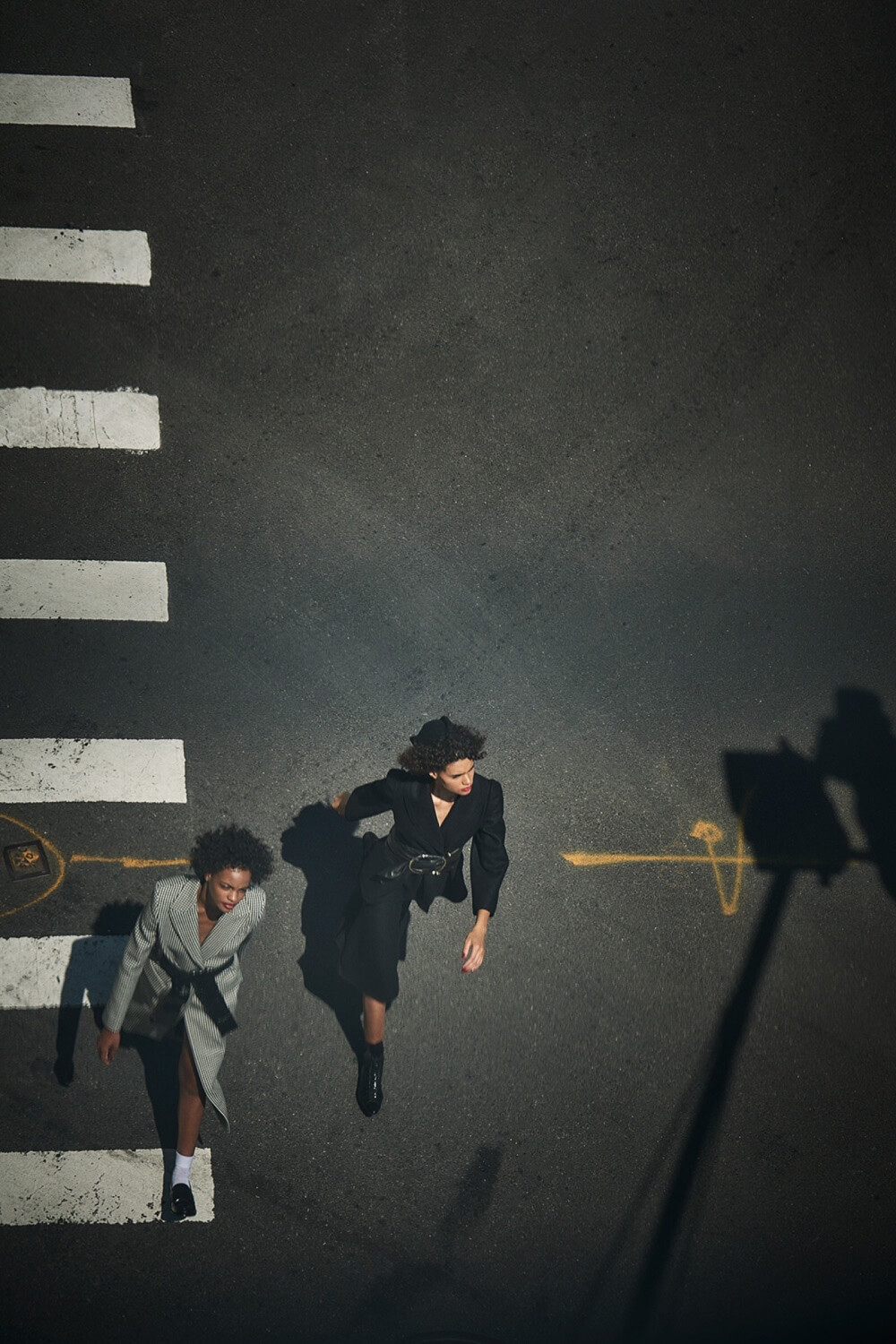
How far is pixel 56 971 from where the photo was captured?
20.8 feet

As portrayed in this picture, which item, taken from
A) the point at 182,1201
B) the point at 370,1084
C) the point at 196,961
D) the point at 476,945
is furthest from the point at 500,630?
the point at 182,1201

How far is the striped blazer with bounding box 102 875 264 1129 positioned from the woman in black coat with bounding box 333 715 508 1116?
2.53ft

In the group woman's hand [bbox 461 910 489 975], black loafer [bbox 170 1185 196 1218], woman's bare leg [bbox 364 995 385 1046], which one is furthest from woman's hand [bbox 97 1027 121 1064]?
woman's hand [bbox 461 910 489 975]

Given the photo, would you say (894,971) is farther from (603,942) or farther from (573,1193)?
(573,1193)

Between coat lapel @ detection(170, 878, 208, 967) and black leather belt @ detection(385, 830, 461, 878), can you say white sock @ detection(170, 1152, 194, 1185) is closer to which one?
coat lapel @ detection(170, 878, 208, 967)

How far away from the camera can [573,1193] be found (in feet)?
21.2

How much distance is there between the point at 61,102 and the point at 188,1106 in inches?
300

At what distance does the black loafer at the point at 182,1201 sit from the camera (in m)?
5.96

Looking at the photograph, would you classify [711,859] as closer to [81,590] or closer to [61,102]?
[81,590]

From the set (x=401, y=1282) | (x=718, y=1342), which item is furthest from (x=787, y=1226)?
(x=401, y=1282)

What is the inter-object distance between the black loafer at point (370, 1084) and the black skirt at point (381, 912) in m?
0.56

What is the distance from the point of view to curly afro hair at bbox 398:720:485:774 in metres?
5.15

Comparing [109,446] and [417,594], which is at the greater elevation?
[109,446]

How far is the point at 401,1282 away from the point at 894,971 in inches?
173
